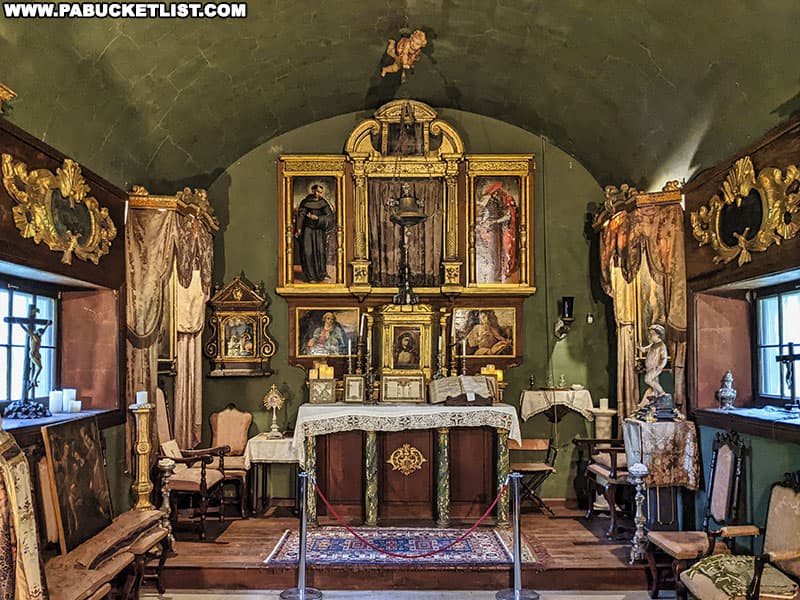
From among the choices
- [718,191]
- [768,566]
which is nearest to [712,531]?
[768,566]

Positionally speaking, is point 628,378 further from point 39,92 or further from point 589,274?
point 39,92

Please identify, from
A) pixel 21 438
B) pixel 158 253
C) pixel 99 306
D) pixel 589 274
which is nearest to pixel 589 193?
pixel 589 274

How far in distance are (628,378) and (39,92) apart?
634cm

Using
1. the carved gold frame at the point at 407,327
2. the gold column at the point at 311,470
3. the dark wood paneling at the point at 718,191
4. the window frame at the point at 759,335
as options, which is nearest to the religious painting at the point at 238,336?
the carved gold frame at the point at 407,327

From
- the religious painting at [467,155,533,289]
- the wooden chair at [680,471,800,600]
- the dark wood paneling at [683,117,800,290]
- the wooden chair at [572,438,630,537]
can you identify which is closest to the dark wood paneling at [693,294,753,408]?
the dark wood paneling at [683,117,800,290]

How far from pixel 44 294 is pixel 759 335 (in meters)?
6.49

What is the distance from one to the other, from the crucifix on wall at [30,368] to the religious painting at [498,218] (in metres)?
5.06

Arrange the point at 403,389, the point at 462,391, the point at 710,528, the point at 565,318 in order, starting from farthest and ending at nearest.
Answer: the point at 565,318
the point at 403,389
the point at 462,391
the point at 710,528

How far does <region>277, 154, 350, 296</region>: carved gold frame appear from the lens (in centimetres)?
955

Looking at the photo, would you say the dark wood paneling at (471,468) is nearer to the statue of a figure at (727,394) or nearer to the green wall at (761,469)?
the statue of a figure at (727,394)

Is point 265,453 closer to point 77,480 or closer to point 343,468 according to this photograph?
point 343,468

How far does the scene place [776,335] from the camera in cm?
677

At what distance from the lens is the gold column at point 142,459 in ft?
22.9

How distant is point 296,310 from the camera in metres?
9.63
